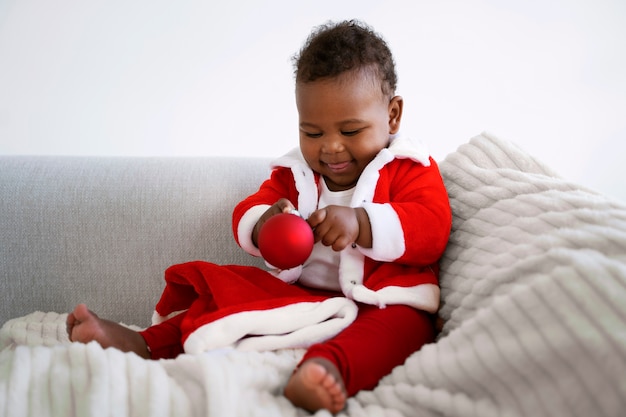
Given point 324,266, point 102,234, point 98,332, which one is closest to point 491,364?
point 324,266

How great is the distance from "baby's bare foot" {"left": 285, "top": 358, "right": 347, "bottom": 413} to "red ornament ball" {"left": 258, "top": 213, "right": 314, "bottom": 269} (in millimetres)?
188

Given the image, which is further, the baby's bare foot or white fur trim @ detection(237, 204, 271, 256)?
white fur trim @ detection(237, 204, 271, 256)

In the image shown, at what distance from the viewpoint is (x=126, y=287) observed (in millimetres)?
1286

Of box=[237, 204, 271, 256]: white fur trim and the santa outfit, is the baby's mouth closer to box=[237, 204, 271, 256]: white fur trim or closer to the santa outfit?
the santa outfit

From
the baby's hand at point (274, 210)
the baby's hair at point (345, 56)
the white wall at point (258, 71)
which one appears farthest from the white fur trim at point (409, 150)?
the white wall at point (258, 71)

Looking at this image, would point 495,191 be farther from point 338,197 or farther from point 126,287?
point 126,287

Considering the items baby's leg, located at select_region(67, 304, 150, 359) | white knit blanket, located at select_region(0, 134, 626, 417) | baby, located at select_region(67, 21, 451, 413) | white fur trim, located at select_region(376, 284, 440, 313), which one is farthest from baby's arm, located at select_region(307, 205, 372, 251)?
baby's leg, located at select_region(67, 304, 150, 359)

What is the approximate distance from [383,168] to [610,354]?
603 mm

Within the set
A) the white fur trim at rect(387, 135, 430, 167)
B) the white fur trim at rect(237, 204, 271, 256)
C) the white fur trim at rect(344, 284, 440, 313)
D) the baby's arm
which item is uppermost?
the white fur trim at rect(387, 135, 430, 167)

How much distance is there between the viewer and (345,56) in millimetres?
1028

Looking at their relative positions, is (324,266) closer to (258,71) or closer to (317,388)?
(317,388)

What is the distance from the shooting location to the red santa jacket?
954mm

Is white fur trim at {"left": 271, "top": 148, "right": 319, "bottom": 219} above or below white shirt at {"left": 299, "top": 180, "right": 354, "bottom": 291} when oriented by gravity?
above

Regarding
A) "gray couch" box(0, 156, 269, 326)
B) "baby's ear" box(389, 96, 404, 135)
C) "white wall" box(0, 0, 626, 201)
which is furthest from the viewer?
"white wall" box(0, 0, 626, 201)
